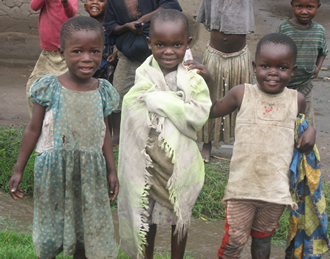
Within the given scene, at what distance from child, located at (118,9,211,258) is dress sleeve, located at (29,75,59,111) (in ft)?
1.43

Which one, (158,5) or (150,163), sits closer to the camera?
(150,163)

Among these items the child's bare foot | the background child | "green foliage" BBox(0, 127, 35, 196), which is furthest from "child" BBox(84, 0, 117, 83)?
the child's bare foot

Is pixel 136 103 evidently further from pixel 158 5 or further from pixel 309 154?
pixel 158 5

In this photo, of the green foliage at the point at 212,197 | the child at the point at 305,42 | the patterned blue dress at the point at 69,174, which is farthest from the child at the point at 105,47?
the patterned blue dress at the point at 69,174

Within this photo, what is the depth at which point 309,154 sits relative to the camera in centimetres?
264

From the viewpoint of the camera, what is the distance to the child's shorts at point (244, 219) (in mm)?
2623

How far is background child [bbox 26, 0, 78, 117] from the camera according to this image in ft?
14.9

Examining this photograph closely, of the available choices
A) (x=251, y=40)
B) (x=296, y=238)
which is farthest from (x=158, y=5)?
(x=251, y=40)

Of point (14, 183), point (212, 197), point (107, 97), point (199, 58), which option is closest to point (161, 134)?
point (107, 97)

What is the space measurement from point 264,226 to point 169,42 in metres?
1.25

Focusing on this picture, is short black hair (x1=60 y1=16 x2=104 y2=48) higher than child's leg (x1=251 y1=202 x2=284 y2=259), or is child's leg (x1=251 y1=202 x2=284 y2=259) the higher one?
short black hair (x1=60 y1=16 x2=104 y2=48)

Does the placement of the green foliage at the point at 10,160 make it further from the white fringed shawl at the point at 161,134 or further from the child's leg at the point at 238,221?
the child's leg at the point at 238,221

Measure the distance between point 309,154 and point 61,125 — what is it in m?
1.47

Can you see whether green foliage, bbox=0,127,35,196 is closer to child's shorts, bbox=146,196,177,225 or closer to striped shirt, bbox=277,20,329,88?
child's shorts, bbox=146,196,177,225
